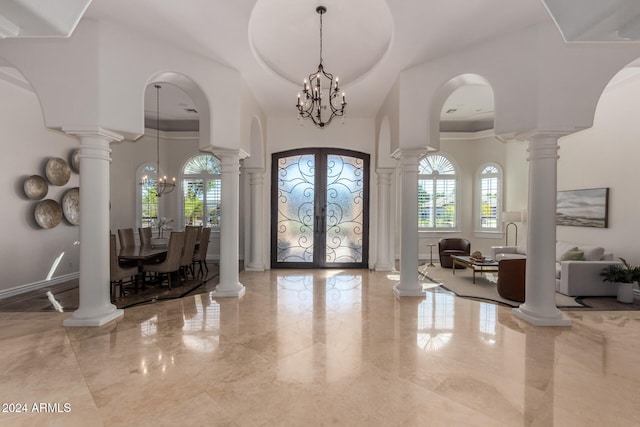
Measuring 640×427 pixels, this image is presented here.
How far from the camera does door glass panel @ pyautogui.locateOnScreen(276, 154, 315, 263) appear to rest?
8148mm

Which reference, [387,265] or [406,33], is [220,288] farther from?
→ [406,33]

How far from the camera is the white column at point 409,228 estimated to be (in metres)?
5.52

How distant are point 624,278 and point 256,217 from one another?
6884mm

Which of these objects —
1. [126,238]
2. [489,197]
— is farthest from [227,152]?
[489,197]

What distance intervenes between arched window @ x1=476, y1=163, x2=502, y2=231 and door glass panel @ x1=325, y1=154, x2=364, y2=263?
4147 mm

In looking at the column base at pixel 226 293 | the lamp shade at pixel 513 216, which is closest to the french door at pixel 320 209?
the column base at pixel 226 293

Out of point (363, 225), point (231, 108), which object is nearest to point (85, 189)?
point (231, 108)

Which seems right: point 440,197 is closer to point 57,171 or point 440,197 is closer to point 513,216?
point 513,216

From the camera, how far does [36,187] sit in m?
6.10

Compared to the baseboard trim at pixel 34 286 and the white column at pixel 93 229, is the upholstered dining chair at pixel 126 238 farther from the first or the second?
the white column at pixel 93 229

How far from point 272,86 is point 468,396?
537cm

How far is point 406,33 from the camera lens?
13.9 feet

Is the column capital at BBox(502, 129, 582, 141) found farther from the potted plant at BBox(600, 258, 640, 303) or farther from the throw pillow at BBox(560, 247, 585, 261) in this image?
the throw pillow at BBox(560, 247, 585, 261)

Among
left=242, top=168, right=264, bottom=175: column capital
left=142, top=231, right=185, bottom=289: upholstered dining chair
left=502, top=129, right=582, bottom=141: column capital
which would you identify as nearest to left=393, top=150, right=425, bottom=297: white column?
left=502, top=129, right=582, bottom=141: column capital
